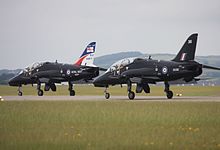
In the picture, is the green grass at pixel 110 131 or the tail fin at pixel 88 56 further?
the tail fin at pixel 88 56

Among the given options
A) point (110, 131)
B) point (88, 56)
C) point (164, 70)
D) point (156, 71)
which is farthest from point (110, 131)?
point (88, 56)

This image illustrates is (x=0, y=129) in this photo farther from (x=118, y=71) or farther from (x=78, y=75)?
(x=78, y=75)

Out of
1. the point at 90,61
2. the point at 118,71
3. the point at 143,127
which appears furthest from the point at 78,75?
the point at 143,127

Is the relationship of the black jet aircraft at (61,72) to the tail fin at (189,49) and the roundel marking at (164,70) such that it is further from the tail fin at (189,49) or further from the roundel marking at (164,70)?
the tail fin at (189,49)

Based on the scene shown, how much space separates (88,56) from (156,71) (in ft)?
49.4

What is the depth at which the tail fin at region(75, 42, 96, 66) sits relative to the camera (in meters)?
57.9

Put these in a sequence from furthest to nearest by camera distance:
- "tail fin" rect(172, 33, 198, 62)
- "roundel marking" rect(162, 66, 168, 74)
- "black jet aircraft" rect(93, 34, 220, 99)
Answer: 1. "roundel marking" rect(162, 66, 168, 74)
2. "tail fin" rect(172, 33, 198, 62)
3. "black jet aircraft" rect(93, 34, 220, 99)

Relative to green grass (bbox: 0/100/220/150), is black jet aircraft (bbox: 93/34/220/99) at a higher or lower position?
higher

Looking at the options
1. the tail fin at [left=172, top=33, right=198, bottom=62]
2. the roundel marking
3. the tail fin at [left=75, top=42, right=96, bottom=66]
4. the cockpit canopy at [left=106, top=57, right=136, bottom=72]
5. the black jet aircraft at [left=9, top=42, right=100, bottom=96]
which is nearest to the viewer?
the tail fin at [left=172, top=33, right=198, bottom=62]

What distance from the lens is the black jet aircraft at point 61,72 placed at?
57.2 meters

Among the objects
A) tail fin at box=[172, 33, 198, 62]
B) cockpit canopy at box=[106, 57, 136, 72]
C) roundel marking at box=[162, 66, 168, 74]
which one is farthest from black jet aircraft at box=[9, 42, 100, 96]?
tail fin at box=[172, 33, 198, 62]

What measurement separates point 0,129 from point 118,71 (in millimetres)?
29297

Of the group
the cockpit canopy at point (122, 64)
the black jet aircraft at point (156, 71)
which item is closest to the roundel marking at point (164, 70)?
the black jet aircraft at point (156, 71)

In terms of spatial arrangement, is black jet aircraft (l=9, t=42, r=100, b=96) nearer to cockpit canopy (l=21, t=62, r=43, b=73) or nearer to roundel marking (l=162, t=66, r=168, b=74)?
cockpit canopy (l=21, t=62, r=43, b=73)
